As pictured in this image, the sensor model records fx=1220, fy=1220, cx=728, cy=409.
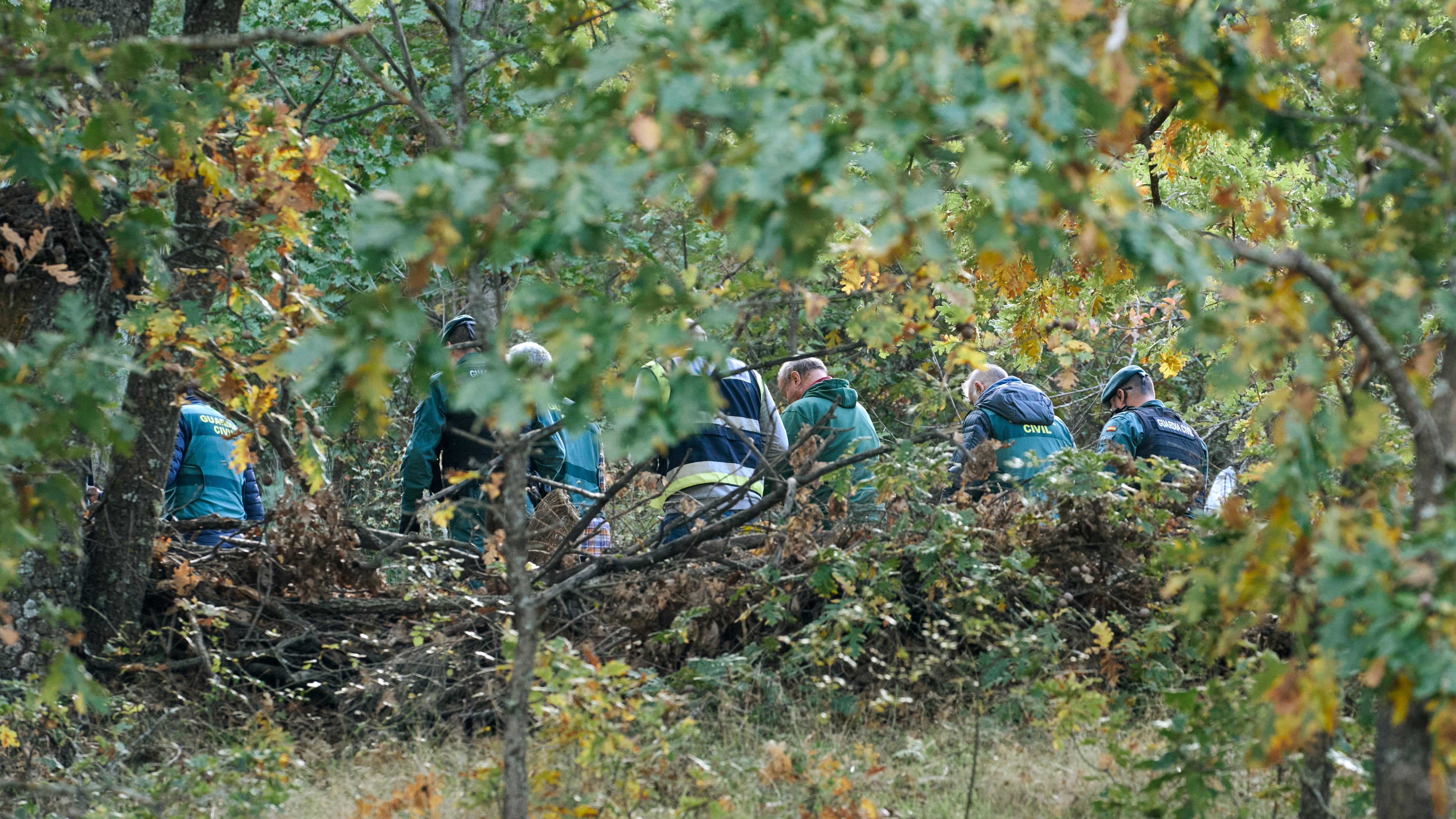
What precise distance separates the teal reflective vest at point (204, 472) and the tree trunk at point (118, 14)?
2.00m

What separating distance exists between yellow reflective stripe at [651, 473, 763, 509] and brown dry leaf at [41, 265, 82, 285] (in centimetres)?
268

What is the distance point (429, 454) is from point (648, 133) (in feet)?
14.2

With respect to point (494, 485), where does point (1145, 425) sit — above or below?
above

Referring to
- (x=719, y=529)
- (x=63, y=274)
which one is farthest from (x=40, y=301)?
(x=719, y=529)

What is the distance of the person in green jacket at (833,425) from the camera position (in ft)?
18.5

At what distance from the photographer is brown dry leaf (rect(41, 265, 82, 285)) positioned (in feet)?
14.3

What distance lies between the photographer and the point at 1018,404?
654cm

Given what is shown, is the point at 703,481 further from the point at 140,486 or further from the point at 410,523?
the point at 140,486

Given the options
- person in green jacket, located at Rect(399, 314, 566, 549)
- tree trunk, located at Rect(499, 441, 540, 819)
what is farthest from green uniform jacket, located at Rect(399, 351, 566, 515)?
tree trunk, located at Rect(499, 441, 540, 819)

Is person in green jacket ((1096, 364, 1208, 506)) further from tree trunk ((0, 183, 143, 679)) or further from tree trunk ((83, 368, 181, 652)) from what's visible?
tree trunk ((0, 183, 143, 679))

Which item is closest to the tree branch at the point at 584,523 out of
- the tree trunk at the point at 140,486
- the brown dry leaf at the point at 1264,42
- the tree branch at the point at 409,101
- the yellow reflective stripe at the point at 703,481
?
the yellow reflective stripe at the point at 703,481

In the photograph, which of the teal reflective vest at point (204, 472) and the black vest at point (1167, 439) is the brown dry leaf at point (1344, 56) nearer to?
the black vest at point (1167, 439)

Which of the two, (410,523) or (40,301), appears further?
(410,523)

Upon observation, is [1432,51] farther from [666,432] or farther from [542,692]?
[542,692]
